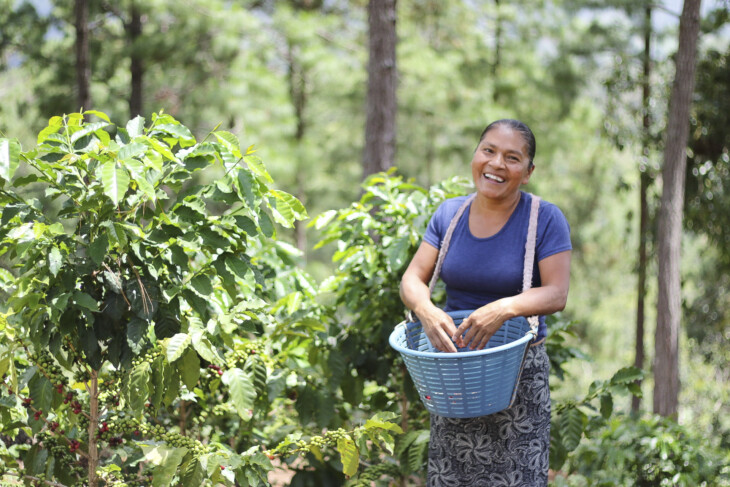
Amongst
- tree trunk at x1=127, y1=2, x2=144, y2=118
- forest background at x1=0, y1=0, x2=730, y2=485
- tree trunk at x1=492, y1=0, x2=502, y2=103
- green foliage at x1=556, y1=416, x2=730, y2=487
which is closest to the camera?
green foliage at x1=556, y1=416, x2=730, y2=487

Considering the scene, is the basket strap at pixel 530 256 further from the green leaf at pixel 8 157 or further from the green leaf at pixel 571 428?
the green leaf at pixel 8 157

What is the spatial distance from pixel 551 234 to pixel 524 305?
0.22 metres

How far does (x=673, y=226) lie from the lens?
20.0ft

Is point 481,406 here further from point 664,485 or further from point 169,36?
point 169,36

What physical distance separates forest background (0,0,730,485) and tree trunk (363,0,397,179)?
24 cm

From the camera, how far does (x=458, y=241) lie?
2.04m

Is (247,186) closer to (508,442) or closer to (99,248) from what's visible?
(99,248)

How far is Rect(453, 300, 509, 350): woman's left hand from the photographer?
5.99ft

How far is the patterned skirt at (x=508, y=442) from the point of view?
1985 millimetres

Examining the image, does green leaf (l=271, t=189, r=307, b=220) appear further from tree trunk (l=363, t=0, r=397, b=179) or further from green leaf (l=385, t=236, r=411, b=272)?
tree trunk (l=363, t=0, r=397, b=179)

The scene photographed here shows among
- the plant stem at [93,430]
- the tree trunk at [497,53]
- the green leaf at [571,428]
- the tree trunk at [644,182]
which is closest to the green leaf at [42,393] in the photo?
the plant stem at [93,430]

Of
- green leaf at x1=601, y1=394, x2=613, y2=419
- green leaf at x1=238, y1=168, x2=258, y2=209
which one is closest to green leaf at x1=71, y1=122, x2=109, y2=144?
green leaf at x1=238, y1=168, x2=258, y2=209

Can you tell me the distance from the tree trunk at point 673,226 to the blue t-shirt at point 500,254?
436 cm

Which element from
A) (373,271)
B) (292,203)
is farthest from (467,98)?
(292,203)
